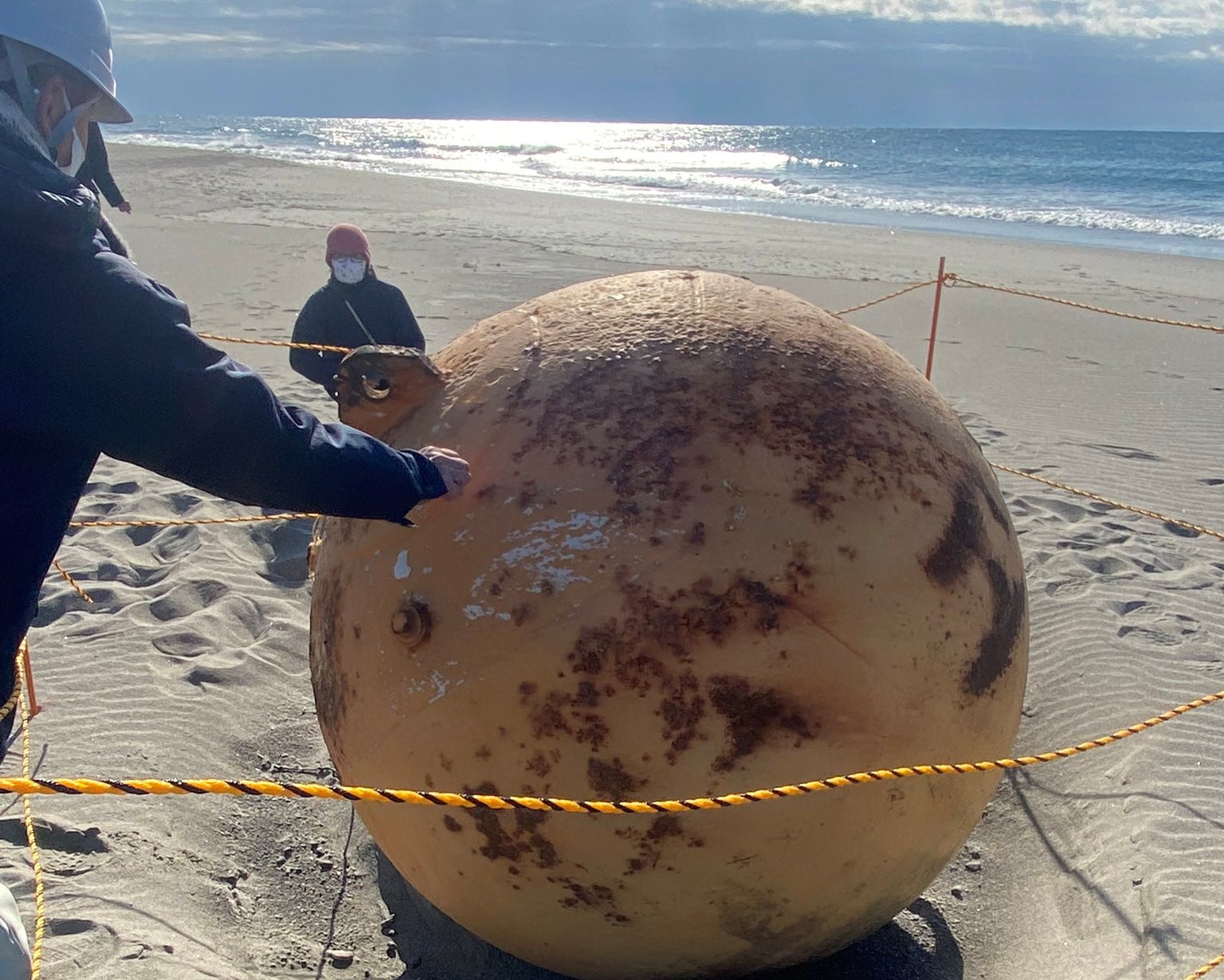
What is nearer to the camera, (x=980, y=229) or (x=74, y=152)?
(x=74, y=152)

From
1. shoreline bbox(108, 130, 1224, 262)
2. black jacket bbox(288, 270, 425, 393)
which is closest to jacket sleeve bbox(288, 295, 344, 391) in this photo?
black jacket bbox(288, 270, 425, 393)

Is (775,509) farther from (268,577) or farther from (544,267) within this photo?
(544,267)

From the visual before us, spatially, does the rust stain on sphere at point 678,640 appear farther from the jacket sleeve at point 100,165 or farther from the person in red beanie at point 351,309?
the person in red beanie at point 351,309

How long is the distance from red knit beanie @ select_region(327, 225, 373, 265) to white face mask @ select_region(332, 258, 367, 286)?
0.09ft

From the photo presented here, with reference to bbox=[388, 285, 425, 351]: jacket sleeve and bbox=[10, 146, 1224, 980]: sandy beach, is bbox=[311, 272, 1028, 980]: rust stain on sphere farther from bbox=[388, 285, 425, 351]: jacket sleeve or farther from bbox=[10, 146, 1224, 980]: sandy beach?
bbox=[388, 285, 425, 351]: jacket sleeve

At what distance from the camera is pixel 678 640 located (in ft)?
6.84

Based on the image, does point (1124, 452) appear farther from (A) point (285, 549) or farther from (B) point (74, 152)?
(B) point (74, 152)

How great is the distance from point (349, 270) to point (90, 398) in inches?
161

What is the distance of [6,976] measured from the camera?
1898mm

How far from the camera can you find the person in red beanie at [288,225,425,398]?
5656mm

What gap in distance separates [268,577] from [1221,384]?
27.5 ft

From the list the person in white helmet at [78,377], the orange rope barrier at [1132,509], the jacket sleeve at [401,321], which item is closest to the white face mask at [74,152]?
the person in white helmet at [78,377]

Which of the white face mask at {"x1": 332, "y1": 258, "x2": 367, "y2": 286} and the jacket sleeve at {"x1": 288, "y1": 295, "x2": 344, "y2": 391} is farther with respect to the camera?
the jacket sleeve at {"x1": 288, "y1": 295, "x2": 344, "y2": 391}

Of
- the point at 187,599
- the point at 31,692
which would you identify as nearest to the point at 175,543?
the point at 187,599
